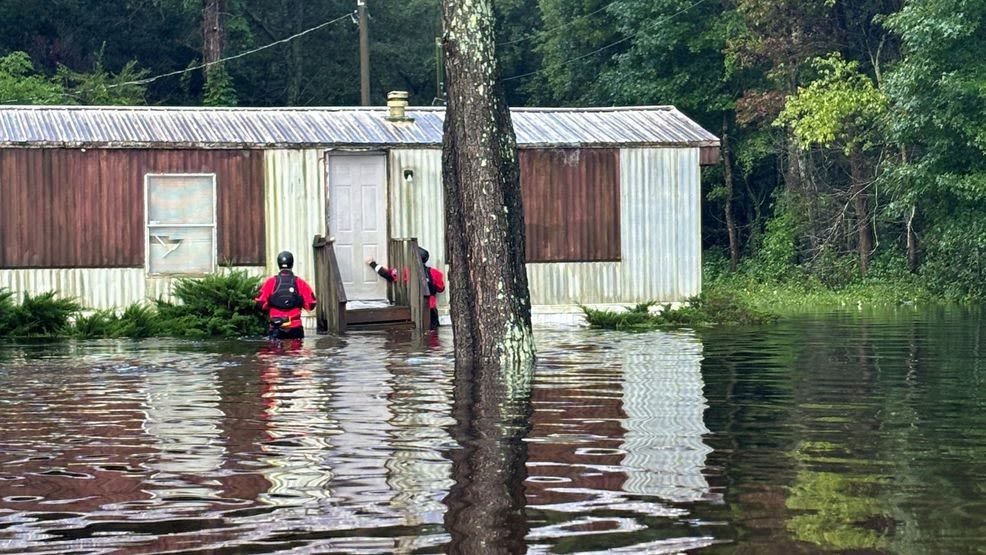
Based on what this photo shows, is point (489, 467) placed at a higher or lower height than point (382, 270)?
lower

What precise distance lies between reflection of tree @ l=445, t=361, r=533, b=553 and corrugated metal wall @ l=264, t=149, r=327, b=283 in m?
11.4

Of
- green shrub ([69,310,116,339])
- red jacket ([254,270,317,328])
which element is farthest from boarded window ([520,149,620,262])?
green shrub ([69,310,116,339])

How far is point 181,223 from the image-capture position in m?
25.5

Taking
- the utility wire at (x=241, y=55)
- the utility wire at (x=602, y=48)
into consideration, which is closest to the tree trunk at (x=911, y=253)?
the utility wire at (x=602, y=48)

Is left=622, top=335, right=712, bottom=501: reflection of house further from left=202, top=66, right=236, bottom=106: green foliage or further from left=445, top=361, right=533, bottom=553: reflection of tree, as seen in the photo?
left=202, top=66, right=236, bottom=106: green foliage

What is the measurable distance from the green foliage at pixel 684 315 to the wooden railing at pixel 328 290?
4022 millimetres

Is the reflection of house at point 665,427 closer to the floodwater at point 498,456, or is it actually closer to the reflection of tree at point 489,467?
the floodwater at point 498,456

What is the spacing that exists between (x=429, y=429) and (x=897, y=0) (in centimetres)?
3207

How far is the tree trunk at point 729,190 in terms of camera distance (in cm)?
4538

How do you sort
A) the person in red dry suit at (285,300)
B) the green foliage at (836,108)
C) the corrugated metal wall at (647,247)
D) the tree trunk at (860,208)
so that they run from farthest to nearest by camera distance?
the tree trunk at (860,208), the green foliage at (836,108), the corrugated metal wall at (647,247), the person in red dry suit at (285,300)

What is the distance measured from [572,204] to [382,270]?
3.70 metres

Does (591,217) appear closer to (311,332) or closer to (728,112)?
(311,332)

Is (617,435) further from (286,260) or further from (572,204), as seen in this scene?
(572,204)

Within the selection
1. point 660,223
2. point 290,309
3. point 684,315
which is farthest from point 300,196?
point 684,315
